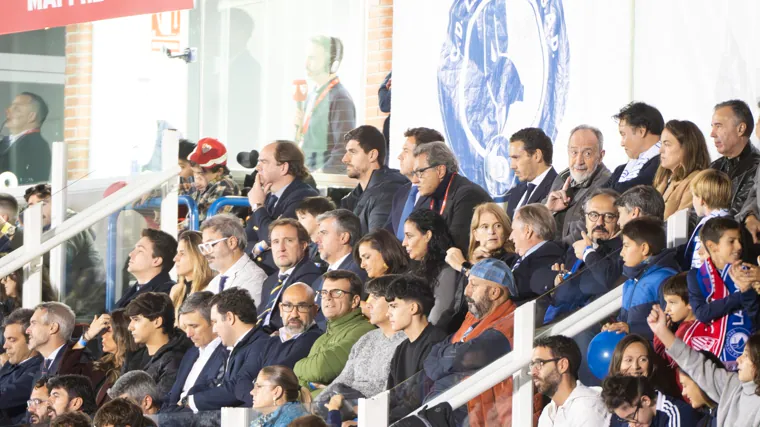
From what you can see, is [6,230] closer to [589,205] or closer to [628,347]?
[589,205]

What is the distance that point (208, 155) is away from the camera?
9352mm

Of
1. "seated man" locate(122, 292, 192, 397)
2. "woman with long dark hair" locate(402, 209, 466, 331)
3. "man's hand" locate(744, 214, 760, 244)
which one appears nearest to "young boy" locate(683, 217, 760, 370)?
"man's hand" locate(744, 214, 760, 244)

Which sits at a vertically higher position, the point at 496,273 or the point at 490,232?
the point at 490,232

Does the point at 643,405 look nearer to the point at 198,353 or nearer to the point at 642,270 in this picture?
the point at 642,270

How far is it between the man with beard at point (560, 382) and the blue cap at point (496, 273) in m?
0.51

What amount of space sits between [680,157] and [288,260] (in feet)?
6.66

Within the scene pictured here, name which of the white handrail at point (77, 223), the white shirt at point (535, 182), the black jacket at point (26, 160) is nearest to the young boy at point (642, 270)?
the white shirt at point (535, 182)

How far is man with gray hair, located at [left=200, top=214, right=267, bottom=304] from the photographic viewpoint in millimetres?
7508

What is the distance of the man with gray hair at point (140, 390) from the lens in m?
6.64

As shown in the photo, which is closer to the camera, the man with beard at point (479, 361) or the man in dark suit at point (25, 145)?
the man with beard at point (479, 361)

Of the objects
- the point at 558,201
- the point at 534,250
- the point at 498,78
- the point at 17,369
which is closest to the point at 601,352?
the point at 534,250

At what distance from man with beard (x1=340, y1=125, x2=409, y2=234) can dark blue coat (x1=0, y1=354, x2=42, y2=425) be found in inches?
75.1

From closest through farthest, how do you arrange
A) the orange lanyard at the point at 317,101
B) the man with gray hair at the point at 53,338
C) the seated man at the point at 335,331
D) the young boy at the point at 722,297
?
the young boy at the point at 722,297, the seated man at the point at 335,331, the man with gray hair at the point at 53,338, the orange lanyard at the point at 317,101

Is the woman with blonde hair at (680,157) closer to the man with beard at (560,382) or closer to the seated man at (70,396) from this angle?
the man with beard at (560,382)
